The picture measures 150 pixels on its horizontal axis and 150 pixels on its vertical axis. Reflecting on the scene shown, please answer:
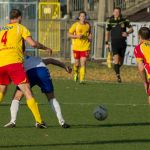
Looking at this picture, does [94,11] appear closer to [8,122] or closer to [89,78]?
[89,78]

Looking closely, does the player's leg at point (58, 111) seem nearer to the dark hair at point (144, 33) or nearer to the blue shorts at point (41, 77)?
the blue shorts at point (41, 77)

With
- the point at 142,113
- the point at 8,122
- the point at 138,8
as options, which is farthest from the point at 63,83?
the point at 138,8

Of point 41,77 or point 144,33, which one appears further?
point 41,77

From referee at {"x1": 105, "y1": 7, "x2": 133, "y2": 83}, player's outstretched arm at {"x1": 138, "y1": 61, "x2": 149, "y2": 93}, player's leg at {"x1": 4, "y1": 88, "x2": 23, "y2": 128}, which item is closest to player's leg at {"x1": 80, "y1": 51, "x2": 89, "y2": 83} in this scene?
referee at {"x1": 105, "y1": 7, "x2": 133, "y2": 83}

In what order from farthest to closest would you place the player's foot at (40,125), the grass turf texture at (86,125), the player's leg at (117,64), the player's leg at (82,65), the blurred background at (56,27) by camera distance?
the blurred background at (56,27)
the player's leg at (117,64)
the player's leg at (82,65)
the player's foot at (40,125)
the grass turf texture at (86,125)

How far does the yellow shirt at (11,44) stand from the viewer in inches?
558

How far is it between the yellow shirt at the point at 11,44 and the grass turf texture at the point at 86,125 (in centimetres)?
119

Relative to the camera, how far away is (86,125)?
49.1 feet

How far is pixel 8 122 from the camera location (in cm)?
1518

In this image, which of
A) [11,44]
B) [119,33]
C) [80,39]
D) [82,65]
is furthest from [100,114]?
[119,33]

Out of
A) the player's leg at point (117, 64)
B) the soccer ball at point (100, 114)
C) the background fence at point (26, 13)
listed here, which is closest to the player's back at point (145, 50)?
the soccer ball at point (100, 114)

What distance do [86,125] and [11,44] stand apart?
2050 mm

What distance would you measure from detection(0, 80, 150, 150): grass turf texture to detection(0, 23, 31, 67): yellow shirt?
1190mm

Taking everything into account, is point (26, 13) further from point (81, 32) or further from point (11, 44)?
point (11, 44)
